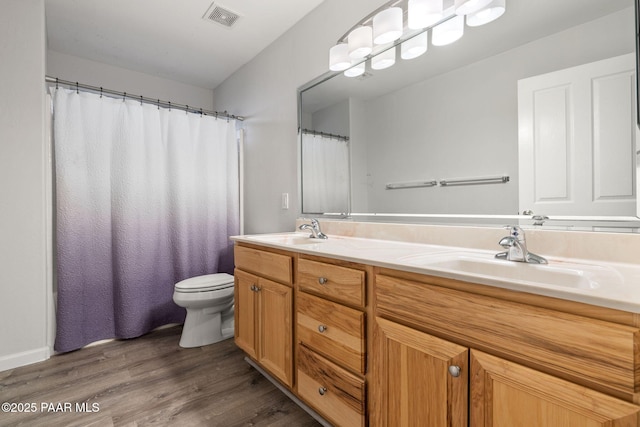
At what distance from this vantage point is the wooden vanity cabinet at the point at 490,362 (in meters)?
0.58

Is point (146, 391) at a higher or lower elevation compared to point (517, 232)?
lower

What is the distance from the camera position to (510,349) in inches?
27.5

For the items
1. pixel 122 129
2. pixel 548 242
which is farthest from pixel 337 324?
pixel 122 129

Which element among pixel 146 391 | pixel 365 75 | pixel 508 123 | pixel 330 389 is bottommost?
pixel 146 391

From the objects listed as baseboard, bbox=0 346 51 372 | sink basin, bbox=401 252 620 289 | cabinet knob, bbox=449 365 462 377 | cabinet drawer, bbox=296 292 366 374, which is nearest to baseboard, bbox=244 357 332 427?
cabinet drawer, bbox=296 292 366 374

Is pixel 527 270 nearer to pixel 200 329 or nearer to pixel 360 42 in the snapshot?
pixel 360 42

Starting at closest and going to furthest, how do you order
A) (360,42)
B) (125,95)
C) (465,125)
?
1. (465,125)
2. (360,42)
3. (125,95)

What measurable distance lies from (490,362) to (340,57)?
1663 millimetres

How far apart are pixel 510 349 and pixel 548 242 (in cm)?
55

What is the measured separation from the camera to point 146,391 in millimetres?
1613

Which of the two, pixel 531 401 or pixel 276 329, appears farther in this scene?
pixel 276 329

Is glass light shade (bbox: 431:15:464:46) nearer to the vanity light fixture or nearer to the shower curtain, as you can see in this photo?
the vanity light fixture

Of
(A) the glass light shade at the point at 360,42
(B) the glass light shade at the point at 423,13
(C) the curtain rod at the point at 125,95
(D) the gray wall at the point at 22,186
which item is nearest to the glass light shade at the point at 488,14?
(B) the glass light shade at the point at 423,13

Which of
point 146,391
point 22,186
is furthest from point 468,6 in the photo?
point 22,186
